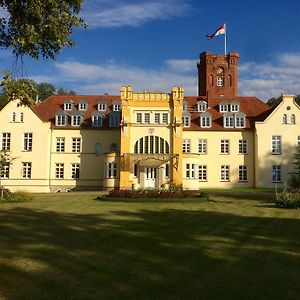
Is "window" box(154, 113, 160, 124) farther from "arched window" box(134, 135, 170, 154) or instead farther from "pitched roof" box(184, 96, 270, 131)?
"pitched roof" box(184, 96, 270, 131)

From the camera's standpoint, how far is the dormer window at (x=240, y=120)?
50.1 meters

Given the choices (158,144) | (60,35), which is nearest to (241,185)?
(158,144)

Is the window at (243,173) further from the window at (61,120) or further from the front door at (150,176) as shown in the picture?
the window at (61,120)

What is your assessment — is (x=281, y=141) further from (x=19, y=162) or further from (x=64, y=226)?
(x=64, y=226)

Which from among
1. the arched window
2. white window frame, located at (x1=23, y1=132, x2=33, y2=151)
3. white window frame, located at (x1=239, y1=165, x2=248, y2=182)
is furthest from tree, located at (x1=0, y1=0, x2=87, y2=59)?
white window frame, located at (x1=239, y1=165, x2=248, y2=182)

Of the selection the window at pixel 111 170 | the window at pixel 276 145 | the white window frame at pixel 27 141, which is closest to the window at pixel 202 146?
the window at pixel 276 145

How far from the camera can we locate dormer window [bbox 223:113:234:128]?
165 feet

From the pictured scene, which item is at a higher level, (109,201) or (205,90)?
(205,90)

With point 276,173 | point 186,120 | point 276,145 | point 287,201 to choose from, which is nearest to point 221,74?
point 186,120

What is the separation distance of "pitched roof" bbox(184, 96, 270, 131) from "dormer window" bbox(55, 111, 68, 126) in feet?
46.3

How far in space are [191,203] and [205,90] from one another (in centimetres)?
3627

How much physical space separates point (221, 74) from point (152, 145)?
2160 cm

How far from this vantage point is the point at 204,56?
6309 centimetres

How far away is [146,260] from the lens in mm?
10422
